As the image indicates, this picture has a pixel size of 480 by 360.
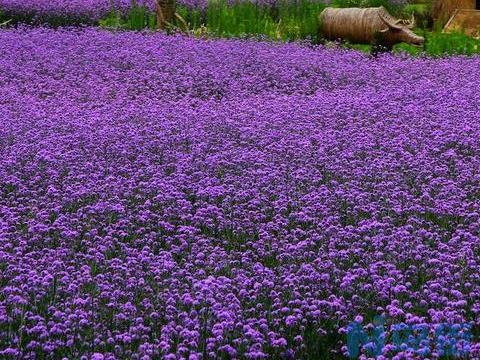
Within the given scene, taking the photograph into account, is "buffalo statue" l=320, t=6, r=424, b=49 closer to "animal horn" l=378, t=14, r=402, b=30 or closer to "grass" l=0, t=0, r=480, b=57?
"animal horn" l=378, t=14, r=402, b=30

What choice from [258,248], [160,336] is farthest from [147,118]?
[160,336]

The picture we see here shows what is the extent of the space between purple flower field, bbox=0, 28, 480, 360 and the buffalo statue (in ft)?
12.6

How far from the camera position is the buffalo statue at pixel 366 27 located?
1332cm

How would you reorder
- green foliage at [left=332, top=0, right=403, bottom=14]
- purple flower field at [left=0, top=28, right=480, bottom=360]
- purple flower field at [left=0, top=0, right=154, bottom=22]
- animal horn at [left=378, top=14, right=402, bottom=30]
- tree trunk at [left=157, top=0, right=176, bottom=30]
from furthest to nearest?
1. purple flower field at [left=0, top=0, right=154, bottom=22]
2. green foliage at [left=332, top=0, right=403, bottom=14]
3. tree trunk at [left=157, top=0, right=176, bottom=30]
4. animal horn at [left=378, top=14, right=402, bottom=30]
5. purple flower field at [left=0, top=28, right=480, bottom=360]

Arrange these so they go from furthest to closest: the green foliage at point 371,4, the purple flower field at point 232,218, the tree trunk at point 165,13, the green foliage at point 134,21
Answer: the green foliage at point 371,4 < the green foliage at point 134,21 < the tree trunk at point 165,13 < the purple flower field at point 232,218

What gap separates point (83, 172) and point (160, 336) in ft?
8.15

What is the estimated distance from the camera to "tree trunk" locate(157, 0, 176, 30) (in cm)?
1447

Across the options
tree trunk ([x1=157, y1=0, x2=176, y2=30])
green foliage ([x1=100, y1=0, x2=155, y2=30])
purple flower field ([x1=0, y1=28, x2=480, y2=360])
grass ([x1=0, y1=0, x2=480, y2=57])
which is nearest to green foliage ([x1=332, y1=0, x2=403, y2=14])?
grass ([x1=0, y1=0, x2=480, y2=57])

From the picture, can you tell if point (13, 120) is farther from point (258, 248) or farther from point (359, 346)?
point (359, 346)

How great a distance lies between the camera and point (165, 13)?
14531mm

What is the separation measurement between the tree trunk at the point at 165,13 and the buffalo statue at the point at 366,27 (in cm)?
235

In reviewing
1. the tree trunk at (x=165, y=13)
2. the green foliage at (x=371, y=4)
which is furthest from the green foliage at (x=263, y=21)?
the tree trunk at (x=165, y=13)

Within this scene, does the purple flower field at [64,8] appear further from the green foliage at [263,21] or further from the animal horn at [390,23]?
the animal horn at [390,23]

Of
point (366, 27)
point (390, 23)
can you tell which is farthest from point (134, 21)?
point (390, 23)
